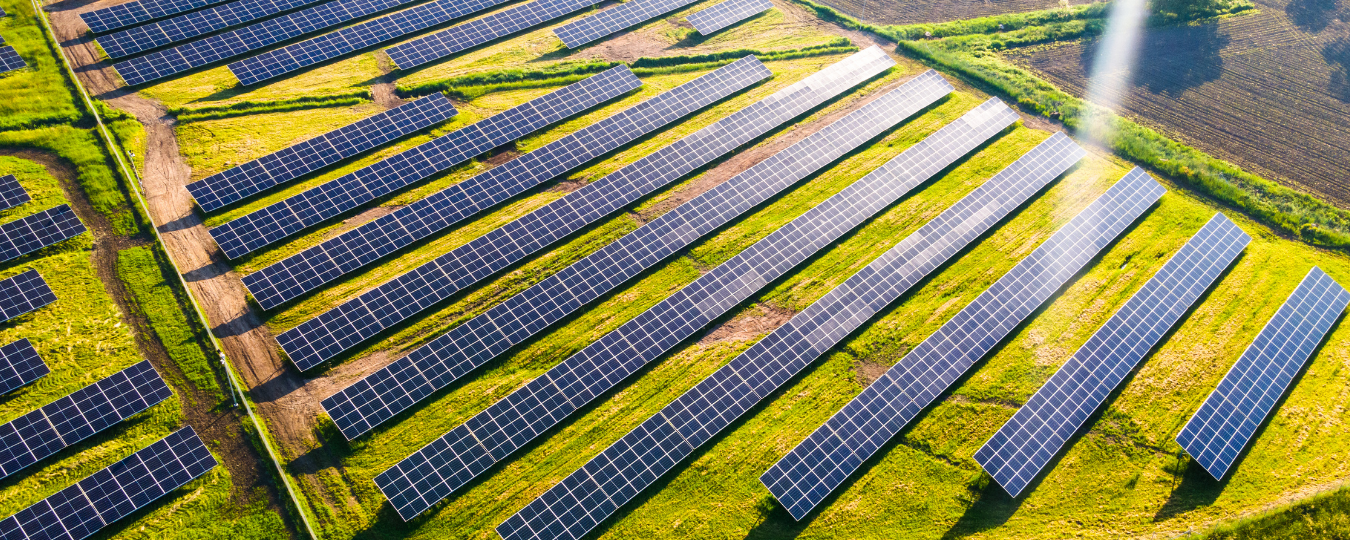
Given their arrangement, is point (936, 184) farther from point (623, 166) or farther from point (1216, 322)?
point (623, 166)

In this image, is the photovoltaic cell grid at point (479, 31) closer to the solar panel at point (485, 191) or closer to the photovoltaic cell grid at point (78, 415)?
the solar panel at point (485, 191)

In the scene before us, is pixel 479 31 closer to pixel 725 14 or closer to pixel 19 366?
pixel 725 14

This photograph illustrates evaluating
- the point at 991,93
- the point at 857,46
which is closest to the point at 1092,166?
the point at 991,93

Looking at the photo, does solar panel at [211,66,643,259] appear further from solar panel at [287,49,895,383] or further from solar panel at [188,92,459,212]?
solar panel at [287,49,895,383]

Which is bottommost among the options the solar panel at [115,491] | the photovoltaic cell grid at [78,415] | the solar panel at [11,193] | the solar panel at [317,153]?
the solar panel at [115,491]

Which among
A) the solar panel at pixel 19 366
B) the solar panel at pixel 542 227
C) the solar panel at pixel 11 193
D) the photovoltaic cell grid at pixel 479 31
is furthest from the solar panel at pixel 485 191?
the solar panel at pixel 11 193

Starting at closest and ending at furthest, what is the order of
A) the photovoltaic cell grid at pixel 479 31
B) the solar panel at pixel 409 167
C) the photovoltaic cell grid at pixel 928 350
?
the photovoltaic cell grid at pixel 928 350
the solar panel at pixel 409 167
the photovoltaic cell grid at pixel 479 31
